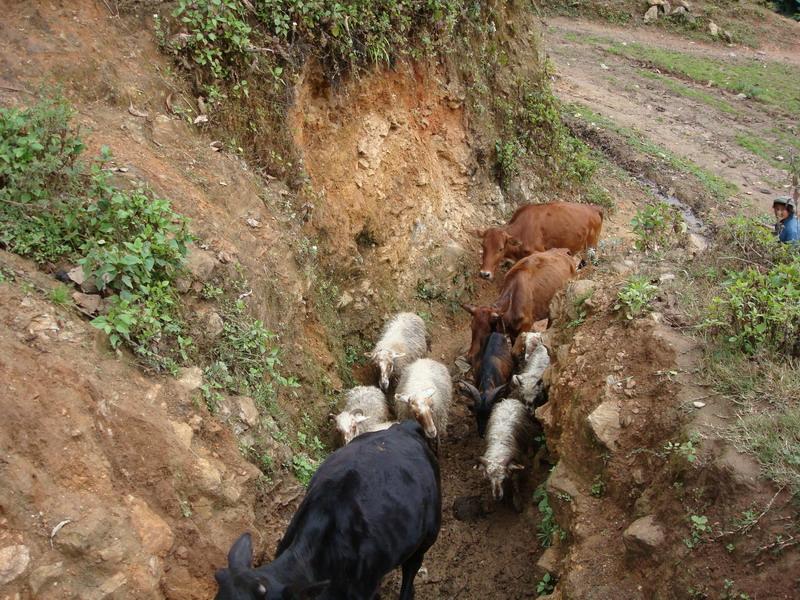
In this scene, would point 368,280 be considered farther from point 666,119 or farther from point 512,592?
Answer: point 666,119

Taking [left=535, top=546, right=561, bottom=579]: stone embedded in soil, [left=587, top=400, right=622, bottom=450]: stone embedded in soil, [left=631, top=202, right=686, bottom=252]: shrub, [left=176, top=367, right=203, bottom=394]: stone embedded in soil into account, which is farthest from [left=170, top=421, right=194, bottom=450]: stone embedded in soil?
[left=631, top=202, right=686, bottom=252]: shrub

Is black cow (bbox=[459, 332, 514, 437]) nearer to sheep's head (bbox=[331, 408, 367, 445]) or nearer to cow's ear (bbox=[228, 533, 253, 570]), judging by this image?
sheep's head (bbox=[331, 408, 367, 445])

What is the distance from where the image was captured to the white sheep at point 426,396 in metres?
8.36

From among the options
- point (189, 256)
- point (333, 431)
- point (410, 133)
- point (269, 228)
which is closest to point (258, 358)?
point (189, 256)

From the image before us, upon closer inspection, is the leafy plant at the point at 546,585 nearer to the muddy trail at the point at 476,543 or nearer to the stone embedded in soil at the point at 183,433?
the muddy trail at the point at 476,543

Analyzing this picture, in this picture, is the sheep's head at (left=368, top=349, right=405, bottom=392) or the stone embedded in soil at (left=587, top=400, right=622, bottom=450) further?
the sheep's head at (left=368, top=349, right=405, bottom=392)

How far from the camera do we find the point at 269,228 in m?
8.52

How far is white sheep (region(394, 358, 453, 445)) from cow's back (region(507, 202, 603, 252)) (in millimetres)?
3762

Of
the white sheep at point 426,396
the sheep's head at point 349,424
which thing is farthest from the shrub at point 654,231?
the sheep's head at point 349,424

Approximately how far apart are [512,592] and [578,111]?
52.1 ft

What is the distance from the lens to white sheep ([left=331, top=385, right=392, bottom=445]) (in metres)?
7.92

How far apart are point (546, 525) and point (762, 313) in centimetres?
277

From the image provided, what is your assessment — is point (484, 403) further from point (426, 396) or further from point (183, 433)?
point (183, 433)

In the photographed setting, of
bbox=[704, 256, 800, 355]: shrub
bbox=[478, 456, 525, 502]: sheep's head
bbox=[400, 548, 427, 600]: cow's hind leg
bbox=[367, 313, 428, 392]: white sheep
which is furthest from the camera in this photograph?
bbox=[367, 313, 428, 392]: white sheep
